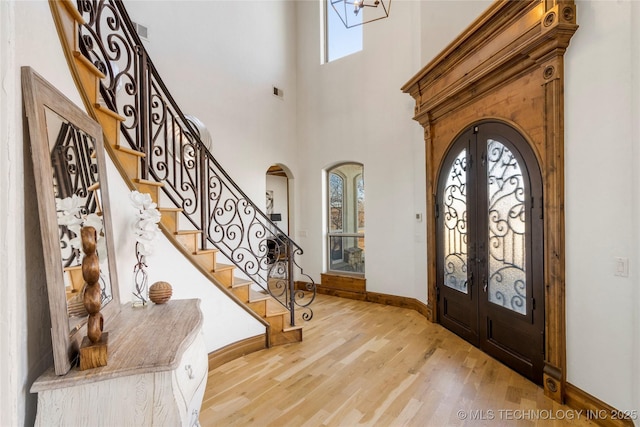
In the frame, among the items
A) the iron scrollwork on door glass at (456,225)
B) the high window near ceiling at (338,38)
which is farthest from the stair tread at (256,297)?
the high window near ceiling at (338,38)

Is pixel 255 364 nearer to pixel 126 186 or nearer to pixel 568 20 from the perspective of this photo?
pixel 126 186

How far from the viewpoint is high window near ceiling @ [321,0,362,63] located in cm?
575

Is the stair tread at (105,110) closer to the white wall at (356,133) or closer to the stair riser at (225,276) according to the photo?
Answer: the white wall at (356,133)

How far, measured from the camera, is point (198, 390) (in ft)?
4.99

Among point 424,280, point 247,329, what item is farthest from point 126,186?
point 424,280

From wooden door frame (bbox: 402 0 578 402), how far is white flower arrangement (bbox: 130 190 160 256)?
295 centimetres

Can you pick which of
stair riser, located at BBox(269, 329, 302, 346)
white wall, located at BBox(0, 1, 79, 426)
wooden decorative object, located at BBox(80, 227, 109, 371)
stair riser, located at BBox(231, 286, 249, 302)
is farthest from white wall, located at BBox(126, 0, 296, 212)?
wooden decorative object, located at BBox(80, 227, 109, 371)

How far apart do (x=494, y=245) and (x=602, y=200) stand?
3.64 feet

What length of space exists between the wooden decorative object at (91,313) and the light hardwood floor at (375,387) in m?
1.42

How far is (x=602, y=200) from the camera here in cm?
213

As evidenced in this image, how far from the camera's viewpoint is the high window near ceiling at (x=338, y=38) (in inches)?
226

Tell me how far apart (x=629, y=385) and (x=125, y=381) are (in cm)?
286

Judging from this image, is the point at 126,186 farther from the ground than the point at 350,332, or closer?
farther from the ground

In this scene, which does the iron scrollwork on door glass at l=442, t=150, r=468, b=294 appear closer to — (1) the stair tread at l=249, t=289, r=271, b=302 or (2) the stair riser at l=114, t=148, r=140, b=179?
(1) the stair tread at l=249, t=289, r=271, b=302
